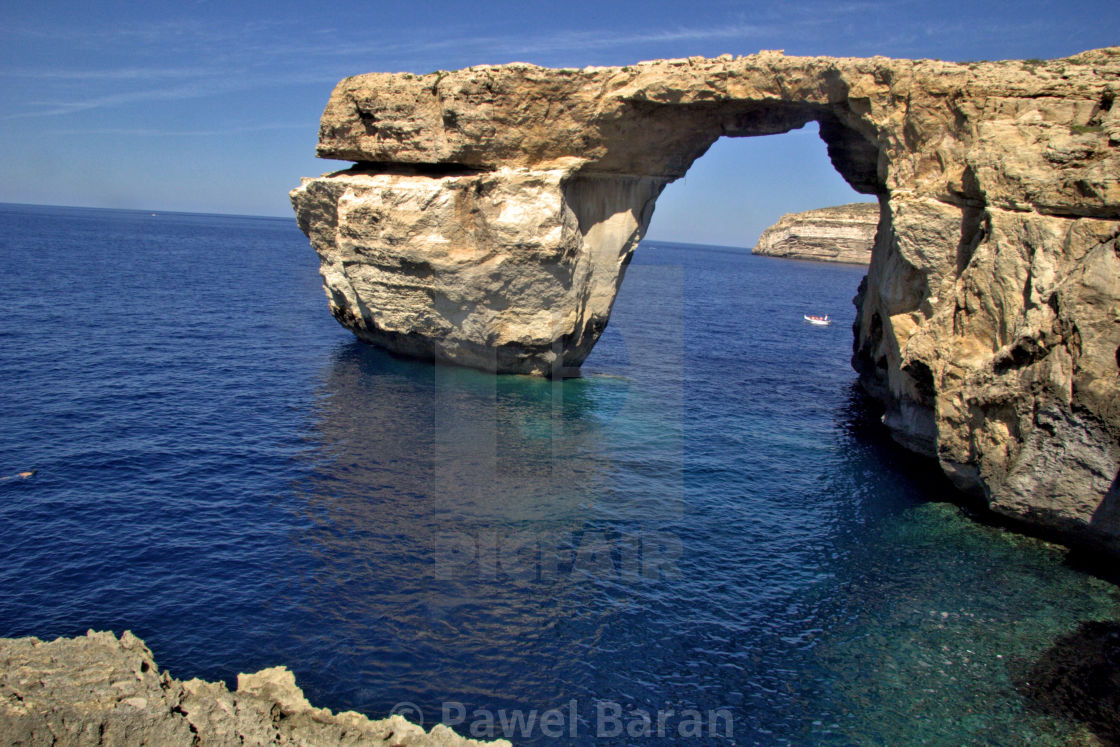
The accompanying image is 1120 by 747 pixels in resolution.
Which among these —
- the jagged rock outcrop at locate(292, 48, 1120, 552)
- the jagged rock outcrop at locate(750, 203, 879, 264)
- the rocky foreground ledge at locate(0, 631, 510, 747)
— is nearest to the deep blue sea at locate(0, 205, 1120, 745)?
the rocky foreground ledge at locate(0, 631, 510, 747)

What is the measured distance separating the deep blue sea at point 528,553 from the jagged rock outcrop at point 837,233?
456 feet

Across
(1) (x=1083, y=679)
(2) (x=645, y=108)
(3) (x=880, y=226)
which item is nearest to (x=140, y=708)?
(1) (x=1083, y=679)

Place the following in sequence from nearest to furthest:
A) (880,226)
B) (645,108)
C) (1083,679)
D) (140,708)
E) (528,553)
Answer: (140,708), (1083,679), (528,553), (645,108), (880,226)

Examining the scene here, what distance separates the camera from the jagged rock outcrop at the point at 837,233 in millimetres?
164750

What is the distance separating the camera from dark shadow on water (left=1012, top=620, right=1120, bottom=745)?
1608cm

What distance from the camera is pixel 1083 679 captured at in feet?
57.0

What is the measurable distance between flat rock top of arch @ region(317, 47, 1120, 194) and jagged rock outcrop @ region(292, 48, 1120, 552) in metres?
0.10

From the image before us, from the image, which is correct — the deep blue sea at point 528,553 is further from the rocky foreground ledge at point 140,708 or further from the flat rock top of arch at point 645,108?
the flat rock top of arch at point 645,108

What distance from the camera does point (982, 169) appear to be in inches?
944

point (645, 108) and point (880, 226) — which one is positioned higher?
point (645, 108)

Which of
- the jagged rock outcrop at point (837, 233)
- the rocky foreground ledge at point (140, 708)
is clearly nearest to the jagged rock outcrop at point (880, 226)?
the rocky foreground ledge at point (140, 708)

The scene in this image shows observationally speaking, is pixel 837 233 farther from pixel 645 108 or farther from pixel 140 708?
pixel 140 708

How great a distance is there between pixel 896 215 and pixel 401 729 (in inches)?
968

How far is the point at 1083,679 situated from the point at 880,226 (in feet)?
83.6
